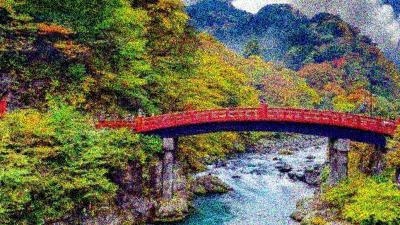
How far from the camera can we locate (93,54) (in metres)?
35.1

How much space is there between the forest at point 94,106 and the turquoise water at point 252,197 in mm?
3192

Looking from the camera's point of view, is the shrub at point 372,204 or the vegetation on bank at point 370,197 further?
the vegetation on bank at point 370,197

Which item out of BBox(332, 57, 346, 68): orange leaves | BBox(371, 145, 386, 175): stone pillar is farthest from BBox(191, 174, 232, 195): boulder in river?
BBox(332, 57, 346, 68): orange leaves

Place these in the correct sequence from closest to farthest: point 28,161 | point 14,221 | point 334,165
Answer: point 14,221, point 28,161, point 334,165

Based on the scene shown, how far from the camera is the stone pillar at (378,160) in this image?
112 ft

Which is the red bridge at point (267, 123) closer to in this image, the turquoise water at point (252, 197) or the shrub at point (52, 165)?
the shrub at point (52, 165)

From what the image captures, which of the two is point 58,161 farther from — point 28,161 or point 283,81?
point 283,81

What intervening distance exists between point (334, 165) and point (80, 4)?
22139mm

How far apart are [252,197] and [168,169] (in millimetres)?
10414

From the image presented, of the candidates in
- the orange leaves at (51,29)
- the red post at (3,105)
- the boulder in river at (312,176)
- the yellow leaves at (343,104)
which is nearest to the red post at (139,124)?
the orange leaves at (51,29)

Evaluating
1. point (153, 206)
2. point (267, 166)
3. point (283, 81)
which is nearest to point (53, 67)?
point (153, 206)

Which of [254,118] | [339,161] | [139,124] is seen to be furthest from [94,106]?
[339,161]

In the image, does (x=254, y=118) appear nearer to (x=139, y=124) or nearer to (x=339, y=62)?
(x=139, y=124)

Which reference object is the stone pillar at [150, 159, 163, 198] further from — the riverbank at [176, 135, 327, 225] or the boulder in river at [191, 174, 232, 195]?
the boulder in river at [191, 174, 232, 195]
